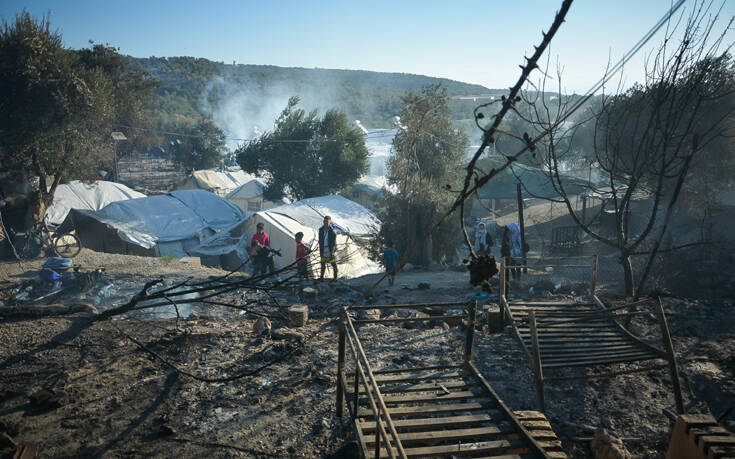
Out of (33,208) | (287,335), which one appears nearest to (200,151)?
(33,208)

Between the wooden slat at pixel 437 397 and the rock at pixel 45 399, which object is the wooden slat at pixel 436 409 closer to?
the wooden slat at pixel 437 397

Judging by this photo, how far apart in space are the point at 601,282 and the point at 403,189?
6.44 metres

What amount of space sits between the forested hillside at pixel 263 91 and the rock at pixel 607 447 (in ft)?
179

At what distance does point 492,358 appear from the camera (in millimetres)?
5859

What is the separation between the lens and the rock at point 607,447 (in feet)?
12.3

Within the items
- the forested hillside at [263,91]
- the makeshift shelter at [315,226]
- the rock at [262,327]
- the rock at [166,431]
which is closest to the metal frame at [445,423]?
the rock at [166,431]

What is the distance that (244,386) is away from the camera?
5.02 m

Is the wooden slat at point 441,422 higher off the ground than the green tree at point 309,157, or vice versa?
the green tree at point 309,157

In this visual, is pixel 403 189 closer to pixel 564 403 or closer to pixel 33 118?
pixel 564 403

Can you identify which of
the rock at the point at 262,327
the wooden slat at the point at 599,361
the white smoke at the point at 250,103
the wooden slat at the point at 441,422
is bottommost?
the rock at the point at 262,327

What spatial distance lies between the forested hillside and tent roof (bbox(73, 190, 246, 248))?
35.9m

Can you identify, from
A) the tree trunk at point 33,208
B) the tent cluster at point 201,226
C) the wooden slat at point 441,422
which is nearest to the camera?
the wooden slat at point 441,422

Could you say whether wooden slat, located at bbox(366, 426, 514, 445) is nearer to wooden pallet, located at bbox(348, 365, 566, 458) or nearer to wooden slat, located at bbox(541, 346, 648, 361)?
wooden pallet, located at bbox(348, 365, 566, 458)

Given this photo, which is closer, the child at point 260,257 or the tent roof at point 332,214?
the child at point 260,257
